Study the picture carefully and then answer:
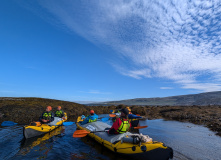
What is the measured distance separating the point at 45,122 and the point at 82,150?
5579mm

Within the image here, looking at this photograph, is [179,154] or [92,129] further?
[92,129]

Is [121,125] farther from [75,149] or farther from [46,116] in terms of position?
[46,116]

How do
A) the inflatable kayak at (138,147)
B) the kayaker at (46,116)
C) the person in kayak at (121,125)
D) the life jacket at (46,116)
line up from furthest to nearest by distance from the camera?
the life jacket at (46,116) < the kayaker at (46,116) < the person in kayak at (121,125) < the inflatable kayak at (138,147)

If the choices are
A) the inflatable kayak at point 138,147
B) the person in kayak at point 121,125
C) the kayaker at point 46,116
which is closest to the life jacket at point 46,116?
the kayaker at point 46,116

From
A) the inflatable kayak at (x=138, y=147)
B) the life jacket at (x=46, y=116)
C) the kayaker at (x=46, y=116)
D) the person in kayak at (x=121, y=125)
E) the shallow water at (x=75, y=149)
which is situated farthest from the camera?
the life jacket at (x=46, y=116)

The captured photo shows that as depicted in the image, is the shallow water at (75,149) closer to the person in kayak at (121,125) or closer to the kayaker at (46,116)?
the person in kayak at (121,125)

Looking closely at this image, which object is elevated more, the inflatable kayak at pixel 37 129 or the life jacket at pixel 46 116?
the life jacket at pixel 46 116

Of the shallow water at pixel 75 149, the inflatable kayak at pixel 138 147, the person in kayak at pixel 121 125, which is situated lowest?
the shallow water at pixel 75 149

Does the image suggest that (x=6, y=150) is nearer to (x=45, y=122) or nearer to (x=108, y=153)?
(x=45, y=122)

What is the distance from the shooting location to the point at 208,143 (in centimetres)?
896

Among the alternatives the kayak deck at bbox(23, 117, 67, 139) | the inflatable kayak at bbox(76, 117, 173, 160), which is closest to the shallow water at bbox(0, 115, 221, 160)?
the kayak deck at bbox(23, 117, 67, 139)

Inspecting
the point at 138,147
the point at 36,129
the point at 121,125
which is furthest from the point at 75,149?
the point at 138,147

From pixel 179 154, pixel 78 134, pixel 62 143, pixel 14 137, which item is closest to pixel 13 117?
pixel 14 137

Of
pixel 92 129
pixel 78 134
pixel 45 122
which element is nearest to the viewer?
pixel 78 134
